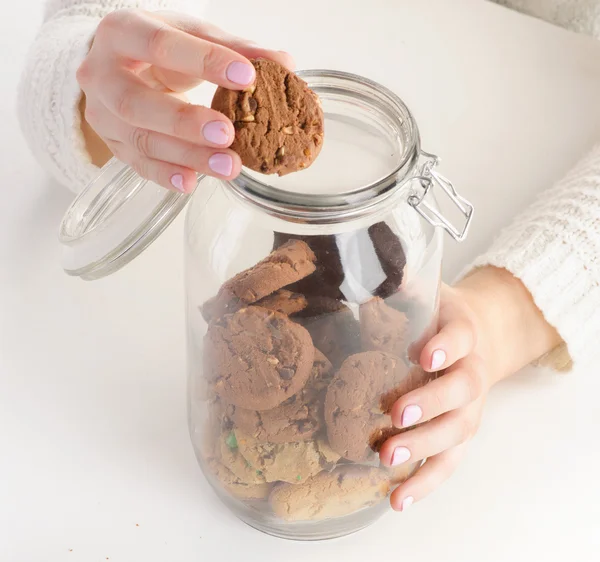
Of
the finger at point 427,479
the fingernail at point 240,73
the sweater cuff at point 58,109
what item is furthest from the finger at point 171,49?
the finger at point 427,479

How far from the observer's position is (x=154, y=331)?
75 centimetres

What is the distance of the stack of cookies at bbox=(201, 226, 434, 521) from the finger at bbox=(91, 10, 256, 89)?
0.13 metres

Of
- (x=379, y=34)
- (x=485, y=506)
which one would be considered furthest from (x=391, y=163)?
(x=379, y=34)

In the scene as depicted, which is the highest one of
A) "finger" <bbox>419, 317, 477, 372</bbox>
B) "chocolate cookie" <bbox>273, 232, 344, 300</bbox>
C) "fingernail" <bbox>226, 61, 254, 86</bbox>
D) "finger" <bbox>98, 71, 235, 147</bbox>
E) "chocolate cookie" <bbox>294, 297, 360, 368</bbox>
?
"fingernail" <bbox>226, 61, 254, 86</bbox>

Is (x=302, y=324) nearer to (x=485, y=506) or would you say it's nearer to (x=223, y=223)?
(x=223, y=223)

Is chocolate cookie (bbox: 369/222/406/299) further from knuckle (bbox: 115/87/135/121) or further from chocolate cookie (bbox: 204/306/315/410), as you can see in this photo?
knuckle (bbox: 115/87/135/121)

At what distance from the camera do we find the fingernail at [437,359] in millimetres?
577

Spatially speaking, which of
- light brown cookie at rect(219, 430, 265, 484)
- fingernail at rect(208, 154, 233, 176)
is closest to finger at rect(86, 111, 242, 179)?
fingernail at rect(208, 154, 233, 176)

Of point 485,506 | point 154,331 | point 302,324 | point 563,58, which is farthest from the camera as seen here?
point 563,58

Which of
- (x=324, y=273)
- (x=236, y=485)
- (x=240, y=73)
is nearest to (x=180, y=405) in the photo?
(x=236, y=485)

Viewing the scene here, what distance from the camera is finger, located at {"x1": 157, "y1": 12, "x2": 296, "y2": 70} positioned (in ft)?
1.81

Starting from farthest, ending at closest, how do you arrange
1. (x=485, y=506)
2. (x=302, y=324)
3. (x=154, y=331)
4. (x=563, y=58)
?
(x=563, y=58), (x=154, y=331), (x=485, y=506), (x=302, y=324)

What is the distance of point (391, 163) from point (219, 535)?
0.33 m

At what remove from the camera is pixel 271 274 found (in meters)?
0.52
